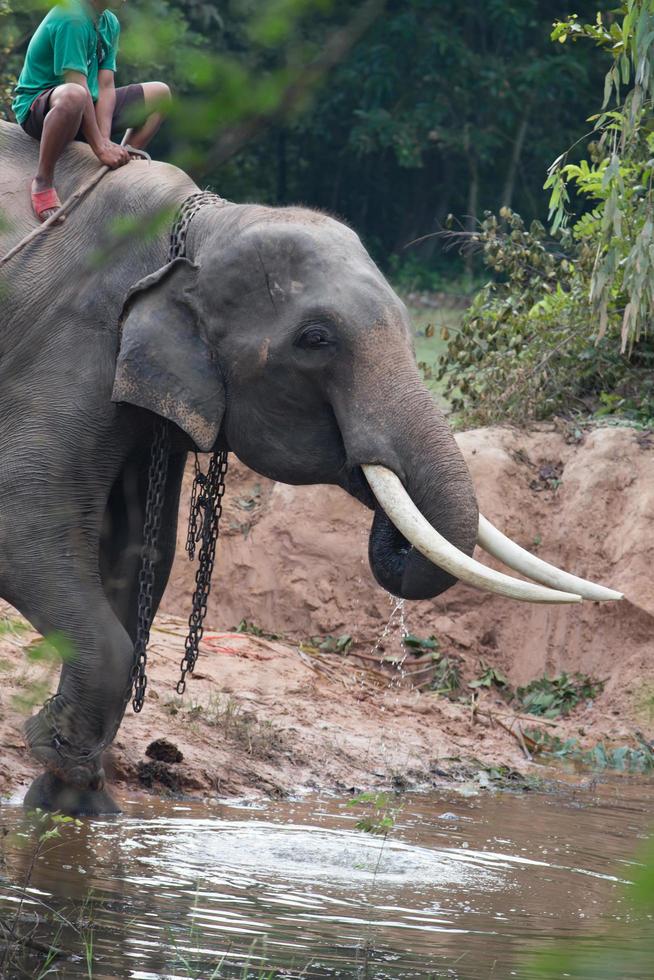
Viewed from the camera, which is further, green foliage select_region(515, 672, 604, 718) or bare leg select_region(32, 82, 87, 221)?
green foliage select_region(515, 672, 604, 718)

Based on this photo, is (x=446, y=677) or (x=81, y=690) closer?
(x=81, y=690)

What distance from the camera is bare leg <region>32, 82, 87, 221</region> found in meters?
5.82

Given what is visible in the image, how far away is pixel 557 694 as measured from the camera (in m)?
9.61

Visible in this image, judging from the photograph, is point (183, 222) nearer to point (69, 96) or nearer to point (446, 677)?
point (69, 96)

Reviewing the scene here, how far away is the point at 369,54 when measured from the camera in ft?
91.6

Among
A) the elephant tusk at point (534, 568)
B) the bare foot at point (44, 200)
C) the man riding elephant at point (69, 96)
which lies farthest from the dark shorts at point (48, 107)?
the elephant tusk at point (534, 568)

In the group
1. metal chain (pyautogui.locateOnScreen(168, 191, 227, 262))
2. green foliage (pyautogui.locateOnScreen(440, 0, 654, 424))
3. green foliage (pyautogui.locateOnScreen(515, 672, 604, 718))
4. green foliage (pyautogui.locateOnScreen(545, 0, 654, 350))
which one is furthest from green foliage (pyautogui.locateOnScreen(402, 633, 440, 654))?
metal chain (pyautogui.locateOnScreen(168, 191, 227, 262))

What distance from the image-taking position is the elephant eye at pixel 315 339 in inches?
218

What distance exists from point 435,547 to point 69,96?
7.42ft

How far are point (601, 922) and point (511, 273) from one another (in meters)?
7.65

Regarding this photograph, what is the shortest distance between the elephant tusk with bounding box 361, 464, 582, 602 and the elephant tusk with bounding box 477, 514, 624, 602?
254 millimetres

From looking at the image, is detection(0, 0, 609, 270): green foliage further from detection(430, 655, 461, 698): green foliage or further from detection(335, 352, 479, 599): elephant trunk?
detection(335, 352, 479, 599): elephant trunk

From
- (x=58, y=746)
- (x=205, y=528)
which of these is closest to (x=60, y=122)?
(x=205, y=528)

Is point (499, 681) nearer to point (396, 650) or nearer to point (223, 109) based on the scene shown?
point (396, 650)
